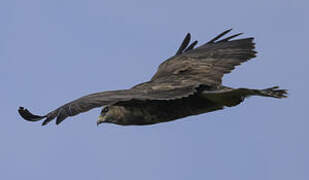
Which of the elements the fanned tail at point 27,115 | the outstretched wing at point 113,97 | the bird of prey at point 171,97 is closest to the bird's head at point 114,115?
the bird of prey at point 171,97

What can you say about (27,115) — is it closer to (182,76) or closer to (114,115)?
(114,115)

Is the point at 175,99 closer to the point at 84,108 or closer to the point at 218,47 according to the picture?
the point at 84,108

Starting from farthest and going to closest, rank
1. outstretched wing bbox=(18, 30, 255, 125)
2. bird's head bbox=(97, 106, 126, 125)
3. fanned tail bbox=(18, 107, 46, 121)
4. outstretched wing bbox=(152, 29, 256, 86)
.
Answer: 1. outstretched wing bbox=(152, 29, 256, 86)
2. bird's head bbox=(97, 106, 126, 125)
3. fanned tail bbox=(18, 107, 46, 121)
4. outstretched wing bbox=(18, 30, 255, 125)

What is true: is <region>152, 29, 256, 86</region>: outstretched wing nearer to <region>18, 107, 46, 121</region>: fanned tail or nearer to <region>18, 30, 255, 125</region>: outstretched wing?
<region>18, 30, 255, 125</region>: outstretched wing

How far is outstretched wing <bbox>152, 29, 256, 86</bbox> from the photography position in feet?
49.5

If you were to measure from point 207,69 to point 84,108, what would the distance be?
373cm

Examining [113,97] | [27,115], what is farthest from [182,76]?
[27,115]

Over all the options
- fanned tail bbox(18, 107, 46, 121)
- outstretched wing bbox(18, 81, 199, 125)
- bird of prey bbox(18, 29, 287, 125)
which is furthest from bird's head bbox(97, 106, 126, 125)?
fanned tail bbox(18, 107, 46, 121)

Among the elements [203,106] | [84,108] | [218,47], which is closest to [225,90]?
[203,106]

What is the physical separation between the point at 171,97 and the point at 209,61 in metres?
3.23

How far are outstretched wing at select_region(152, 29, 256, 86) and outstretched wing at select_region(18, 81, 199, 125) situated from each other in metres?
0.96

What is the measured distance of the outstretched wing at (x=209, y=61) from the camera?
1508 centimetres

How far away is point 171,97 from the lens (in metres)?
12.9

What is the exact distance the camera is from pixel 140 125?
13.6 metres
